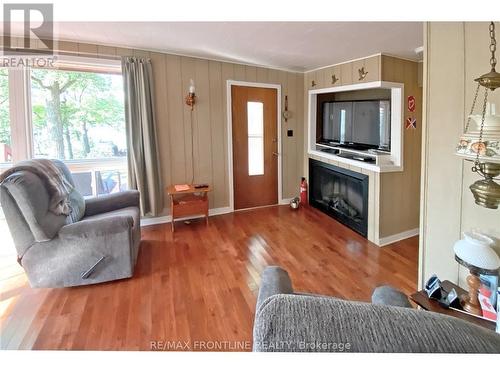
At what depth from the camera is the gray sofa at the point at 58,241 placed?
2162mm

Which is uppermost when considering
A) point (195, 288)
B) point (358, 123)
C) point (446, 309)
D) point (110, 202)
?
point (358, 123)

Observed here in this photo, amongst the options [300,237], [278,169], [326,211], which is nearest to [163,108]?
[278,169]

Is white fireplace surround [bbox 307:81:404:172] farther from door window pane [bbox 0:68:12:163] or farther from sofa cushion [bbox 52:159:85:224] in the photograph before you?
door window pane [bbox 0:68:12:163]

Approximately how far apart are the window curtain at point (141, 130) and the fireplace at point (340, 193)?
2388 millimetres

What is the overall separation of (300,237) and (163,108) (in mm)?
2400

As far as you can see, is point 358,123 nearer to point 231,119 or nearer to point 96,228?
point 231,119

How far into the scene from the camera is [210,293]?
238 cm

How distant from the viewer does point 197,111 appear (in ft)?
13.6

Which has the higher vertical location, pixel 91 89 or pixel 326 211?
pixel 91 89

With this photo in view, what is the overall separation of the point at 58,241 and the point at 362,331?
8.03 feet

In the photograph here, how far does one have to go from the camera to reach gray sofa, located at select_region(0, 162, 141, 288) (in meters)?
2.16

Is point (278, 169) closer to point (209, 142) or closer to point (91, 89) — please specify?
point (209, 142)

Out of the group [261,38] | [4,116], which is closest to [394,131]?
[261,38]
